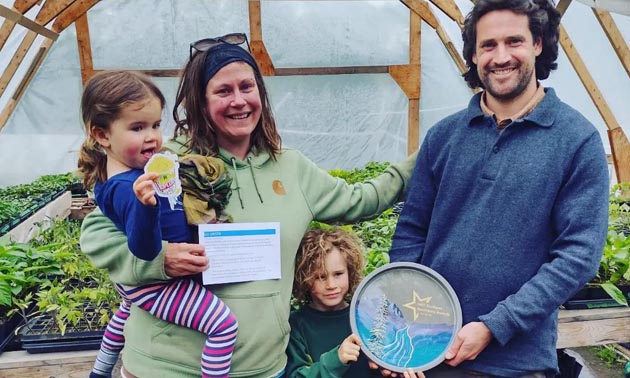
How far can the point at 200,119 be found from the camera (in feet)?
5.46

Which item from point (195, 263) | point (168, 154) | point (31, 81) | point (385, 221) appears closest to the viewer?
point (168, 154)

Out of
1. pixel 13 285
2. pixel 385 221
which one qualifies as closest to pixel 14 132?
→ pixel 13 285

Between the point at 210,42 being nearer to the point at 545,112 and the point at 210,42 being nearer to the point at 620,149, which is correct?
the point at 545,112

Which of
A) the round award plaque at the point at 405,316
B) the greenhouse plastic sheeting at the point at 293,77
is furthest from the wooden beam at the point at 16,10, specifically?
the round award plaque at the point at 405,316

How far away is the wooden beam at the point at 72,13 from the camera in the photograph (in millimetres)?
6820

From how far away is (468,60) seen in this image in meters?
1.74

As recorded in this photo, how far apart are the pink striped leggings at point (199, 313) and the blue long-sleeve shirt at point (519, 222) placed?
2.27 feet

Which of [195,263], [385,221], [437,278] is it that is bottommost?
[385,221]

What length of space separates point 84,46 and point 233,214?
23.9 feet

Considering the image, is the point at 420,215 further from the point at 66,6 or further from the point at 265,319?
the point at 66,6

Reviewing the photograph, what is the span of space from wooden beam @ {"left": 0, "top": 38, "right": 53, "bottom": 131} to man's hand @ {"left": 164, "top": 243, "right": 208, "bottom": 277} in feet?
22.4

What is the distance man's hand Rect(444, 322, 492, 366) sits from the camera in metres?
1.46

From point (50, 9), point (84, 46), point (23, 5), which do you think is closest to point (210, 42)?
point (23, 5)

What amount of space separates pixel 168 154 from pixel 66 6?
588 centimetres
